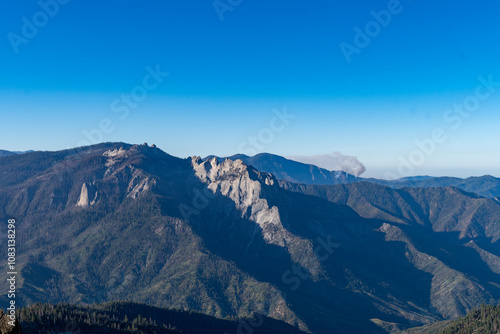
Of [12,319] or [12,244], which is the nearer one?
[12,319]
